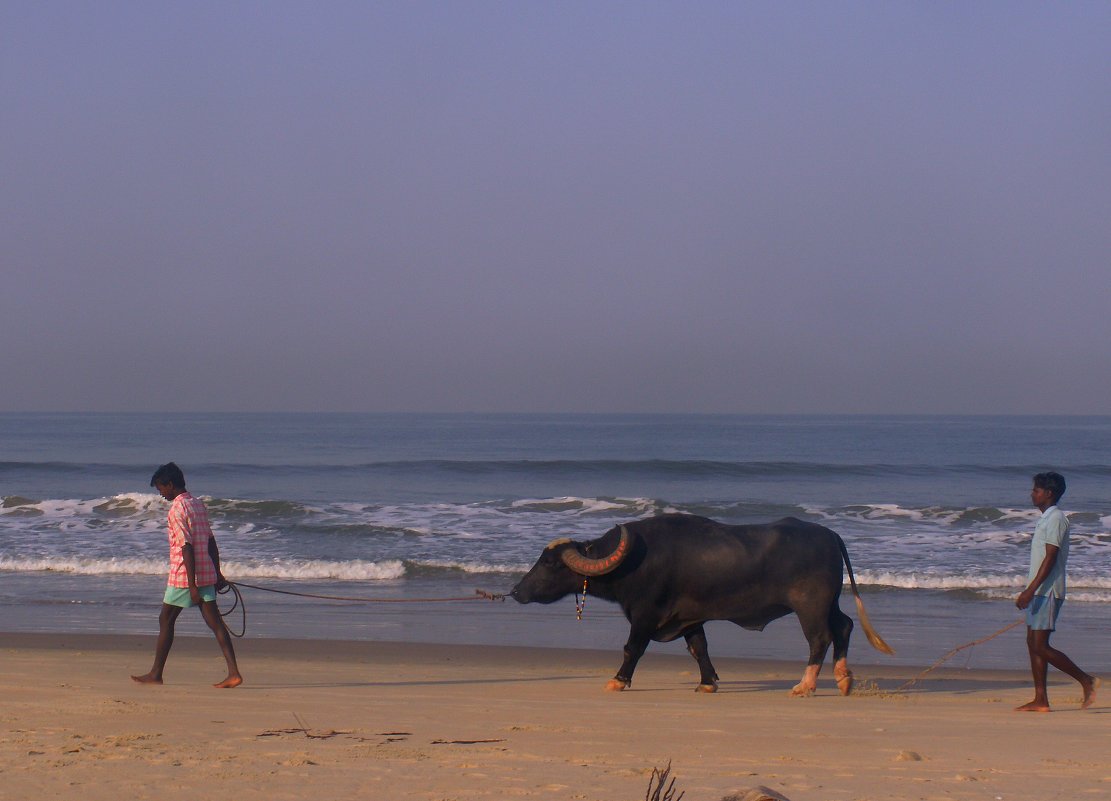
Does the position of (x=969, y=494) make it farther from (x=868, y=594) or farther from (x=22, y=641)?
(x=22, y=641)

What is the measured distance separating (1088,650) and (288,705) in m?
7.63

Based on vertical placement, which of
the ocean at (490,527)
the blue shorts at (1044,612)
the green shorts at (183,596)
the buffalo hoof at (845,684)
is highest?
the blue shorts at (1044,612)

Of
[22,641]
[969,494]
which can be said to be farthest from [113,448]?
[22,641]

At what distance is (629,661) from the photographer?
883 centimetres

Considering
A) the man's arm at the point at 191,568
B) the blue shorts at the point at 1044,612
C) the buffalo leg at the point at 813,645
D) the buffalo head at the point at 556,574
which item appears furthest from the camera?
the buffalo head at the point at 556,574

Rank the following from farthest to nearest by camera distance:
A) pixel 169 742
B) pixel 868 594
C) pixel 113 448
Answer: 1. pixel 113 448
2. pixel 868 594
3. pixel 169 742

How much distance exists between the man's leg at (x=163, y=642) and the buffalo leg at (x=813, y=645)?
4.44 metres

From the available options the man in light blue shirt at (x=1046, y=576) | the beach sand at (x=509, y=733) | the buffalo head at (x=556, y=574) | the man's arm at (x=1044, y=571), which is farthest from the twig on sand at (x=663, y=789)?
the buffalo head at (x=556, y=574)

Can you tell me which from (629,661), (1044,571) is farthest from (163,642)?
(1044,571)

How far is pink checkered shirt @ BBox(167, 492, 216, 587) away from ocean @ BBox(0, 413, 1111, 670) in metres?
3.54

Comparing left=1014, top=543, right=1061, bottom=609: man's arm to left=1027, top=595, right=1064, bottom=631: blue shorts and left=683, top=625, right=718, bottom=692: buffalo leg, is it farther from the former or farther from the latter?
left=683, top=625, right=718, bottom=692: buffalo leg

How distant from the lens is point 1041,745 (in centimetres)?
677

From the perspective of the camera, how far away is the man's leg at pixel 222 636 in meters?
8.12

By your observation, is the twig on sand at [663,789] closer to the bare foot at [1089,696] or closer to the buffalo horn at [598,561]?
the buffalo horn at [598,561]
